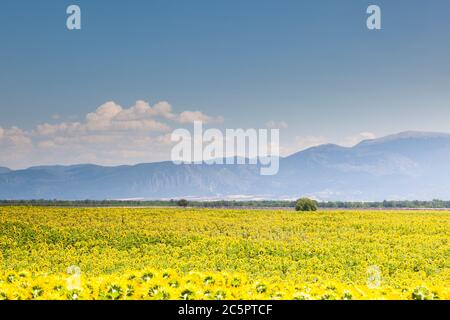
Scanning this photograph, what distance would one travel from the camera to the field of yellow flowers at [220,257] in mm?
9289

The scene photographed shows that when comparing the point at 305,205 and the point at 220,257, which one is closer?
the point at 220,257

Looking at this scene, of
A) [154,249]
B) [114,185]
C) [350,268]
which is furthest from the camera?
[114,185]

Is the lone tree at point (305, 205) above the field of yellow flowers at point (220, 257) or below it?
above

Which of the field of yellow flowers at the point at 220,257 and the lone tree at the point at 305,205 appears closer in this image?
the field of yellow flowers at the point at 220,257

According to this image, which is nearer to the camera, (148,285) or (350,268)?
(148,285)

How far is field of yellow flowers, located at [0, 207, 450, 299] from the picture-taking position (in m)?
9.29

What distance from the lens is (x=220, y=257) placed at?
18344 mm

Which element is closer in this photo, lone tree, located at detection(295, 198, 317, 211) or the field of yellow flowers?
the field of yellow flowers

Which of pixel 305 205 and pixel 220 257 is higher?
pixel 305 205

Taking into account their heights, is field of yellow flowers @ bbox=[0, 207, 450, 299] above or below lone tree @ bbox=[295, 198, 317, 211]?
below
